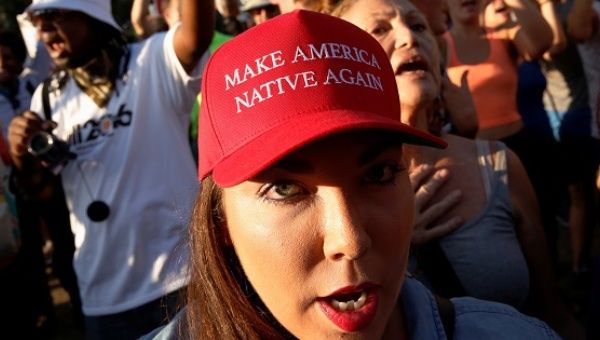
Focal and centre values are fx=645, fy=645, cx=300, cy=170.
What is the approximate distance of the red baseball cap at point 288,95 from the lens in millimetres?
1044

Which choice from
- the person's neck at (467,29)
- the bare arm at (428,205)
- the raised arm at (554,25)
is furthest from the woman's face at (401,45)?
the raised arm at (554,25)

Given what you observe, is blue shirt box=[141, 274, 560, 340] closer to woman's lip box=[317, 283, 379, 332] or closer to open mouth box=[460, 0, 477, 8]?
woman's lip box=[317, 283, 379, 332]

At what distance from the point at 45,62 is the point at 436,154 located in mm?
4418

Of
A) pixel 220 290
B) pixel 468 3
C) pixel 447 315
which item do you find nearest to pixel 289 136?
pixel 220 290

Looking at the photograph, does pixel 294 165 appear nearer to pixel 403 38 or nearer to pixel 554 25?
pixel 403 38

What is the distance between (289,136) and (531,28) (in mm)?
2326

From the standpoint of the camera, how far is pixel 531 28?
9.82ft

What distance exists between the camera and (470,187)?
1.83 meters

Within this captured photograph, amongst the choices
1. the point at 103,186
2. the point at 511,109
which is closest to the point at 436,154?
the point at 103,186

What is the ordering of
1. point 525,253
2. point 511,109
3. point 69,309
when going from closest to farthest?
point 525,253 < point 511,109 < point 69,309

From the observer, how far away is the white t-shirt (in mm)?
2592

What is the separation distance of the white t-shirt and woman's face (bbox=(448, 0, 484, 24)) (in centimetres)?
152

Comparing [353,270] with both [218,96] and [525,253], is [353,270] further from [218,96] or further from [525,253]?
[525,253]

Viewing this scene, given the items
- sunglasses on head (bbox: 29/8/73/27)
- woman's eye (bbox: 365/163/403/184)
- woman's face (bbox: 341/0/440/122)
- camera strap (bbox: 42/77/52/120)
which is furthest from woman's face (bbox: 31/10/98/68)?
woman's eye (bbox: 365/163/403/184)
